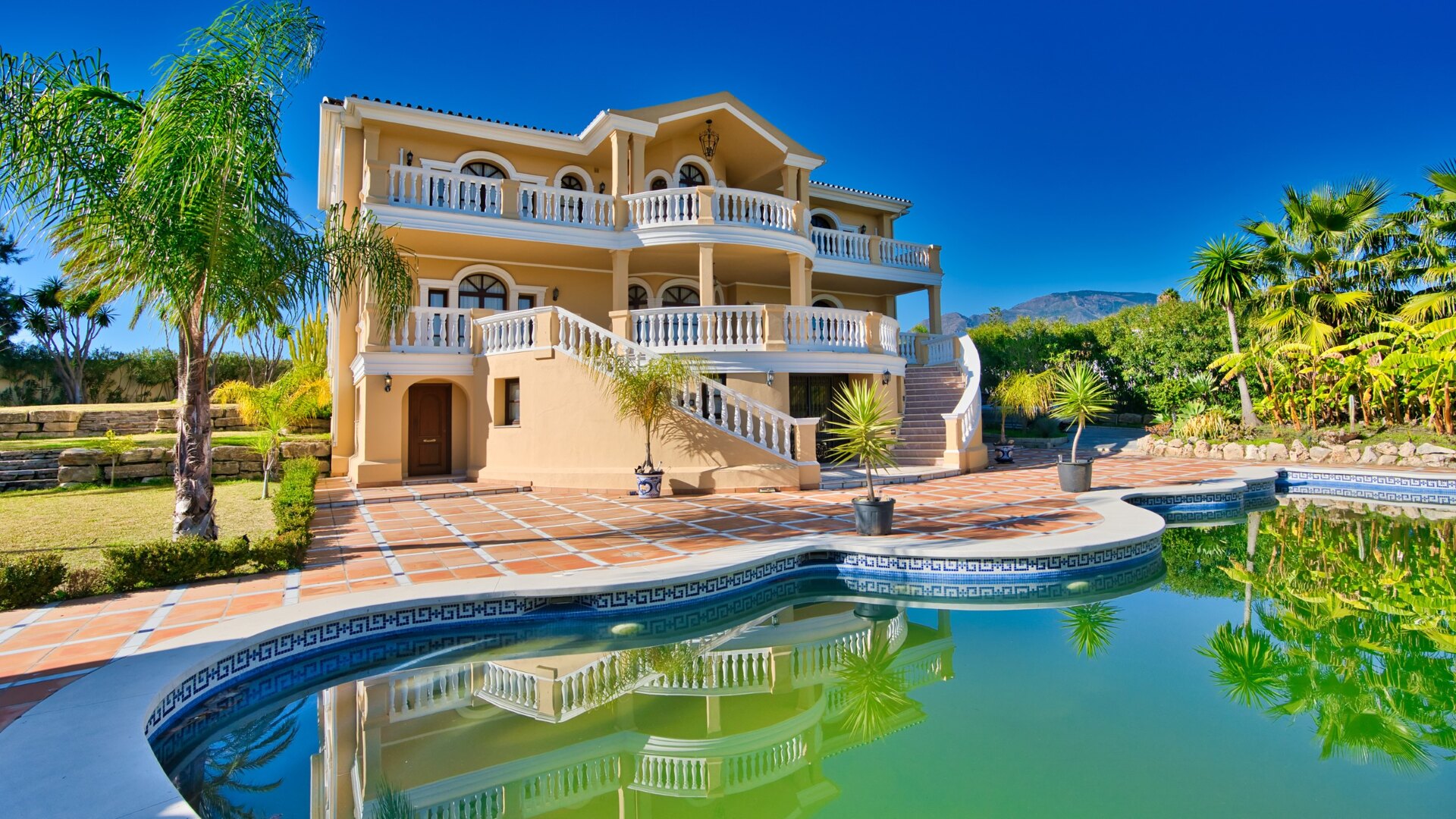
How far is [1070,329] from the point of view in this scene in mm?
29172

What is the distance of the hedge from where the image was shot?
19.2ft

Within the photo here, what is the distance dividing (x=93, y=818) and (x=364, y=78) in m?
17.2

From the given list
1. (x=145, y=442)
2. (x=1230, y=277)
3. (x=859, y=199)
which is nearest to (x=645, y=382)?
(x=145, y=442)

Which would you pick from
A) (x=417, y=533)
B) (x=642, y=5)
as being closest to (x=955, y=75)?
(x=642, y=5)

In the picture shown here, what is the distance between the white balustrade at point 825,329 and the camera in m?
15.1

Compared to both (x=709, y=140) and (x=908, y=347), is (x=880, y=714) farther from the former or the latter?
(x=709, y=140)

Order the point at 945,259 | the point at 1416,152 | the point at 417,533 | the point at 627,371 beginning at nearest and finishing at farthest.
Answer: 1. the point at 417,533
2. the point at 627,371
3. the point at 1416,152
4. the point at 945,259

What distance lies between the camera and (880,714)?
4.62 meters

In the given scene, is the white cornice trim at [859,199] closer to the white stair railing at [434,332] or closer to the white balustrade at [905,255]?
the white balustrade at [905,255]

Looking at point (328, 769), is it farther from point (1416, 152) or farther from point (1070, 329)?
point (1070, 329)

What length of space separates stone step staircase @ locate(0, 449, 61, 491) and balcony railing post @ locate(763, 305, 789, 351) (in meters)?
15.1

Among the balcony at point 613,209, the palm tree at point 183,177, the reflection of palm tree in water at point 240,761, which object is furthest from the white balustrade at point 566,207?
the reflection of palm tree in water at point 240,761

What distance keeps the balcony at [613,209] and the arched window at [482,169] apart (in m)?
0.71

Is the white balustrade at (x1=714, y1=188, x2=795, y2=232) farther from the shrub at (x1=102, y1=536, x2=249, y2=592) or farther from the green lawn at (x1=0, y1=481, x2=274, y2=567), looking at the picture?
the shrub at (x1=102, y1=536, x2=249, y2=592)
